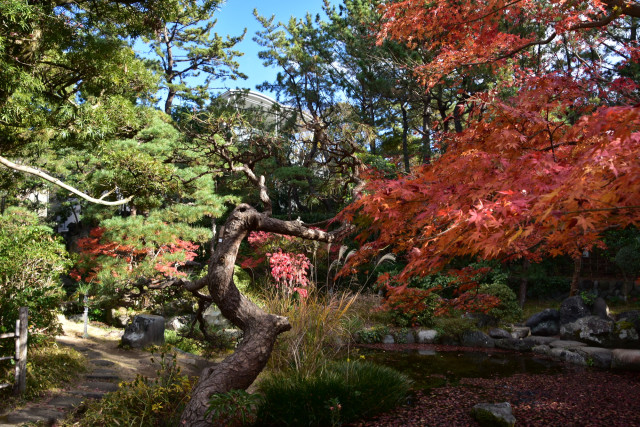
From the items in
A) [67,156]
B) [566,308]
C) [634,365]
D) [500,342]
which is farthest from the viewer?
[67,156]

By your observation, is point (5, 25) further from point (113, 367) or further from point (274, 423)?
point (274, 423)

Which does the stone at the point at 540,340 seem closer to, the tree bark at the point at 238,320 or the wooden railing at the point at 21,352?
the tree bark at the point at 238,320

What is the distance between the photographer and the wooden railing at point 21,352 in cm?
389

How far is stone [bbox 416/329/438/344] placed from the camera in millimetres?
7523

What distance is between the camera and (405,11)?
469cm

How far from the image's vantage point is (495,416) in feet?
11.4

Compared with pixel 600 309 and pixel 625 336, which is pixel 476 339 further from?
Answer: pixel 600 309

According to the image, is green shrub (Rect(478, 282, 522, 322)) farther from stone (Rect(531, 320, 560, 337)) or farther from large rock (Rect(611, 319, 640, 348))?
large rock (Rect(611, 319, 640, 348))

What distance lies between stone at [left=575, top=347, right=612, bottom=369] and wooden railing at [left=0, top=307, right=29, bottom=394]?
6730 mm

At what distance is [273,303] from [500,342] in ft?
14.7

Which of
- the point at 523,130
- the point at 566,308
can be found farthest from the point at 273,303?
the point at 566,308

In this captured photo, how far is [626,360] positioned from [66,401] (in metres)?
6.49

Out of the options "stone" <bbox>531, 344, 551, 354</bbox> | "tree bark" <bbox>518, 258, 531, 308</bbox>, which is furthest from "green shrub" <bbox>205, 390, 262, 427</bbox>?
"tree bark" <bbox>518, 258, 531, 308</bbox>

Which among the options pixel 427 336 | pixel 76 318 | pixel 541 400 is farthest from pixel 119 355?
pixel 541 400
